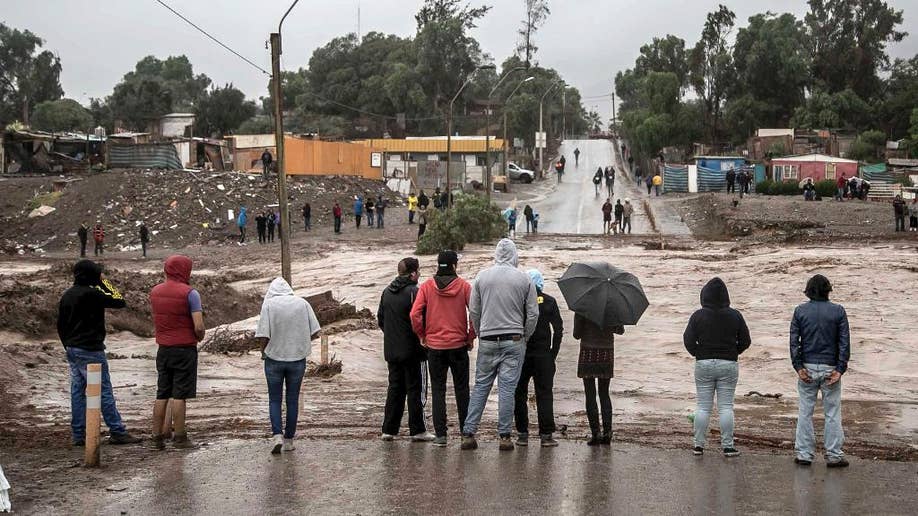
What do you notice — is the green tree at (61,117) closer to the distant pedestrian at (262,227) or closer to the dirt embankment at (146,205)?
the dirt embankment at (146,205)

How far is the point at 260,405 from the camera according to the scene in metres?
13.1

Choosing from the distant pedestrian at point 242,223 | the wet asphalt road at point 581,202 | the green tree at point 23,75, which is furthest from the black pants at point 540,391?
the green tree at point 23,75

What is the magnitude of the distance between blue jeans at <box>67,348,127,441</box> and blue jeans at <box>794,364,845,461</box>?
600 centimetres

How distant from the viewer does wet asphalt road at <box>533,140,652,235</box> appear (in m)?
49.1

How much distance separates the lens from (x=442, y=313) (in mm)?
9836

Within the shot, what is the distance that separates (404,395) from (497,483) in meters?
2.12

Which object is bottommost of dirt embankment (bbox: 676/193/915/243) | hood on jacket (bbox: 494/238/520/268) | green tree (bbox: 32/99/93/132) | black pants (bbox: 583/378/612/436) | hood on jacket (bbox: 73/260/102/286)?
black pants (bbox: 583/378/612/436)

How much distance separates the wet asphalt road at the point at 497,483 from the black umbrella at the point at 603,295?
1182 millimetres

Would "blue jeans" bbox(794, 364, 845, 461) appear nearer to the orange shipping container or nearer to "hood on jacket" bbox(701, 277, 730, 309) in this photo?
"hood on jacket" bbox(701, 277, 730, 309)

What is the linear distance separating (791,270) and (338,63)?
93.5 meters

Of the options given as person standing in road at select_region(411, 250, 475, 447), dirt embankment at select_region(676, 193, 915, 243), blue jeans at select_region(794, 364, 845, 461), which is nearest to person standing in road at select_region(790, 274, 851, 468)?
blue jeans at select_region(794, 364, 845, 461)

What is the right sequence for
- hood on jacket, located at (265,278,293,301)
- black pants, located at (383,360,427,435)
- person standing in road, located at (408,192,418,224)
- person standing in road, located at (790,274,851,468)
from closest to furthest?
person standing in road, located at (790,274,851,468), hood on jacket, located at (265,278,293,301), black pants, located at (383,360,427,435), person standing in road, located at (408,192,418,224)

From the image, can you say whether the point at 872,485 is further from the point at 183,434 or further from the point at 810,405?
the point at 183,434

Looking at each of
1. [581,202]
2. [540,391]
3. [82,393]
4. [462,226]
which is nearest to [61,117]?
[581,202]
